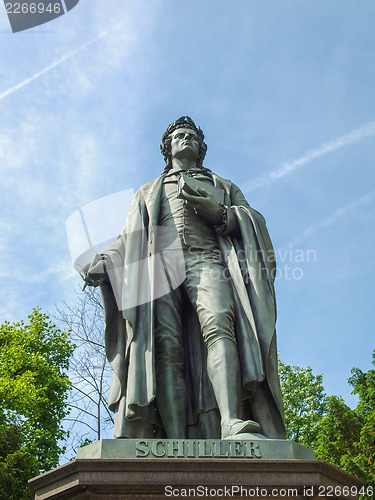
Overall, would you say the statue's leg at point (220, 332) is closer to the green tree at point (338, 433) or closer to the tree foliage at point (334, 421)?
the tree foliage at point (334, 421)

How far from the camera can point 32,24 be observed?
33.2 ft

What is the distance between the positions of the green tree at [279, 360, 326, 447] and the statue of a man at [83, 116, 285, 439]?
64.6ft

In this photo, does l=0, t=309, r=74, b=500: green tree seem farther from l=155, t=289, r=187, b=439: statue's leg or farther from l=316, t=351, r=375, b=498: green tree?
l=155, t=289, r=187, b=439: statue's leg

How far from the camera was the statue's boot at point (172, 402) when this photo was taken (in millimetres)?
6160

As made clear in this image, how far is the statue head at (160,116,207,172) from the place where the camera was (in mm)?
8594

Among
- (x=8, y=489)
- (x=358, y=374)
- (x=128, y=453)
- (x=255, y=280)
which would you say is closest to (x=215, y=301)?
(x=255, y=280)

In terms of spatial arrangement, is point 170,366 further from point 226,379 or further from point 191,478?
point 191,478

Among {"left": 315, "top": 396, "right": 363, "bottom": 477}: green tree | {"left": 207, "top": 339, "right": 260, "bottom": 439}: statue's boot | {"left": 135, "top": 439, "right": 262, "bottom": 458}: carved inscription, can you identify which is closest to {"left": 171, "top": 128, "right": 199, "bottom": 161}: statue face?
{"left": 207, "top": 339, "right": 260, "bottom": 439}: statue's boot

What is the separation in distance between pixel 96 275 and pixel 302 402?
74.0 ft

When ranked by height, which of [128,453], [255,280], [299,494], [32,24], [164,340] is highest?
[32,24]

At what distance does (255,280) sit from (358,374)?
19845 millimetres

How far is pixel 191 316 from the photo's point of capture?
7.11m

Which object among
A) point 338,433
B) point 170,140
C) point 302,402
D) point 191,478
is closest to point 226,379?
point 191,478

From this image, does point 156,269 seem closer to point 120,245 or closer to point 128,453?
point 120,245
